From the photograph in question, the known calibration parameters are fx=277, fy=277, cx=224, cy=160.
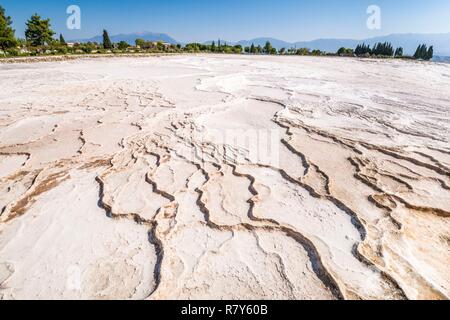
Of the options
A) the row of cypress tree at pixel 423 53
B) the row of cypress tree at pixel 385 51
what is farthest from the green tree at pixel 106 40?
the row of cypress tree at pixel 423 53

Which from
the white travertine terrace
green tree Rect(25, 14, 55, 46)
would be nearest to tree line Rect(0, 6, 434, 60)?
green tree Rect(25, 14, 55, 46)

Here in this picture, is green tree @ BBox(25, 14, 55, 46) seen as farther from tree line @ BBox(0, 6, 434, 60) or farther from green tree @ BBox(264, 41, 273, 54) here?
green tree @ BBox(264, 41, 273, 54)

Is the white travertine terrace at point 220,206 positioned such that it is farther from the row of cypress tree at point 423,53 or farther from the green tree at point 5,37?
the row of cypress tree at point 423,53

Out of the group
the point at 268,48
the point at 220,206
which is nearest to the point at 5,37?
the point at 220,206

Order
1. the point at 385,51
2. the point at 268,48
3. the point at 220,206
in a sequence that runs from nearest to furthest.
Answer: the point at 220,206 < the point at 385,51 < the point at 268,48

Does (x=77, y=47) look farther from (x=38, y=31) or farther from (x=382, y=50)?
(x=382, y=50)
